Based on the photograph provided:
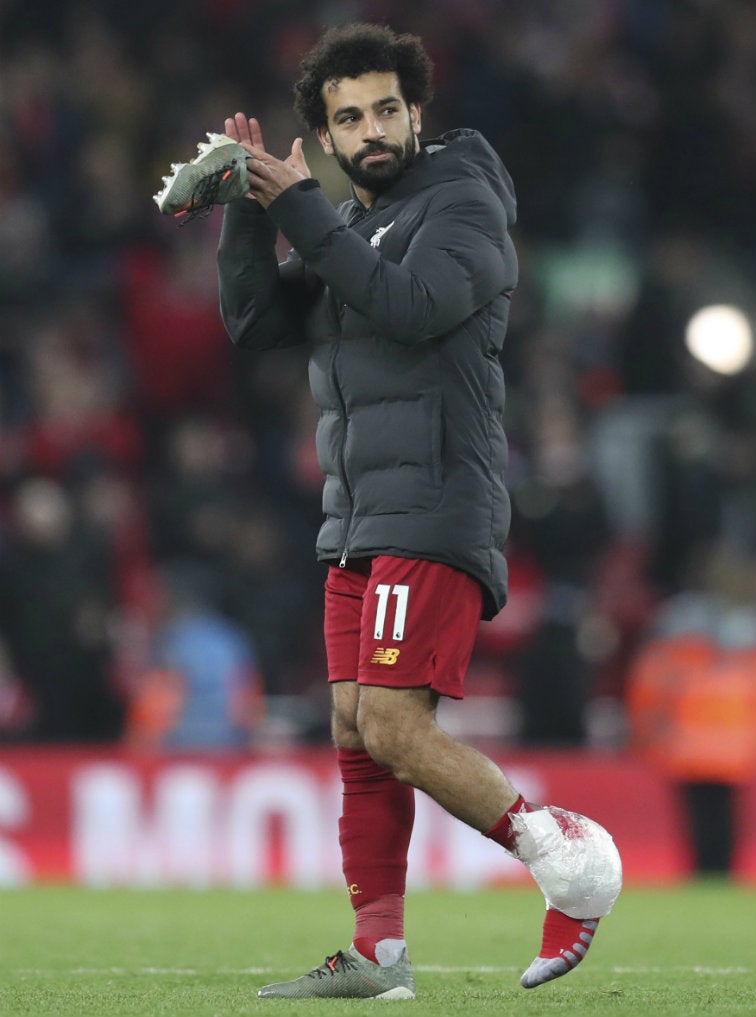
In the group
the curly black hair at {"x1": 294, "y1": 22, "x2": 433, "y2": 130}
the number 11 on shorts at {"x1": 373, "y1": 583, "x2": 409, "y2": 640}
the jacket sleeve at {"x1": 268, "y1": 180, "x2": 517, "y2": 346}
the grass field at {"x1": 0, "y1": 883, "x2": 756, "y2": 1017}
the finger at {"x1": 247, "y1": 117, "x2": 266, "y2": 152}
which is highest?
the curly black hair at {"x1": 294, "y1": 22, "x2": 433, "y2": 130}

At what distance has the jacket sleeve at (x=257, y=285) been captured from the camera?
204 inches

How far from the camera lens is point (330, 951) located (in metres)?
6.45

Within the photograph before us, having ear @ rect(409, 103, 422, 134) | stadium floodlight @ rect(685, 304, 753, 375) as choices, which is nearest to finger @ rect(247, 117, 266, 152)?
ear @ rect(409, 103, 422, 134)

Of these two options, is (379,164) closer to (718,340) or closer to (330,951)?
(330,951)

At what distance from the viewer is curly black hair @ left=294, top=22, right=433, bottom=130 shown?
16.5 feet

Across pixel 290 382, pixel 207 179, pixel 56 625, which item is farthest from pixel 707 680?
pixel 207 179

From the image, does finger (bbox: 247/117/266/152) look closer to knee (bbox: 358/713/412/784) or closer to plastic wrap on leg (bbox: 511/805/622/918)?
knee (bbox: 358/713/412/784)

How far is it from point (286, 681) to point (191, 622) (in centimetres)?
76

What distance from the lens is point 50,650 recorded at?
405 inches

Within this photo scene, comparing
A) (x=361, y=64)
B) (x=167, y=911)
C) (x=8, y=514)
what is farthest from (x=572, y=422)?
(x=361, y=64)

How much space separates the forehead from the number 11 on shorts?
1196 millimetres

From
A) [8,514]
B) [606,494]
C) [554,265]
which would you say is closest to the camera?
[8,514]

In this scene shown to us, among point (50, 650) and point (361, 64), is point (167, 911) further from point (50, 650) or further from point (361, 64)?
point (361, 64)

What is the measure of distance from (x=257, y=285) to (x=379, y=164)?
46 cm
